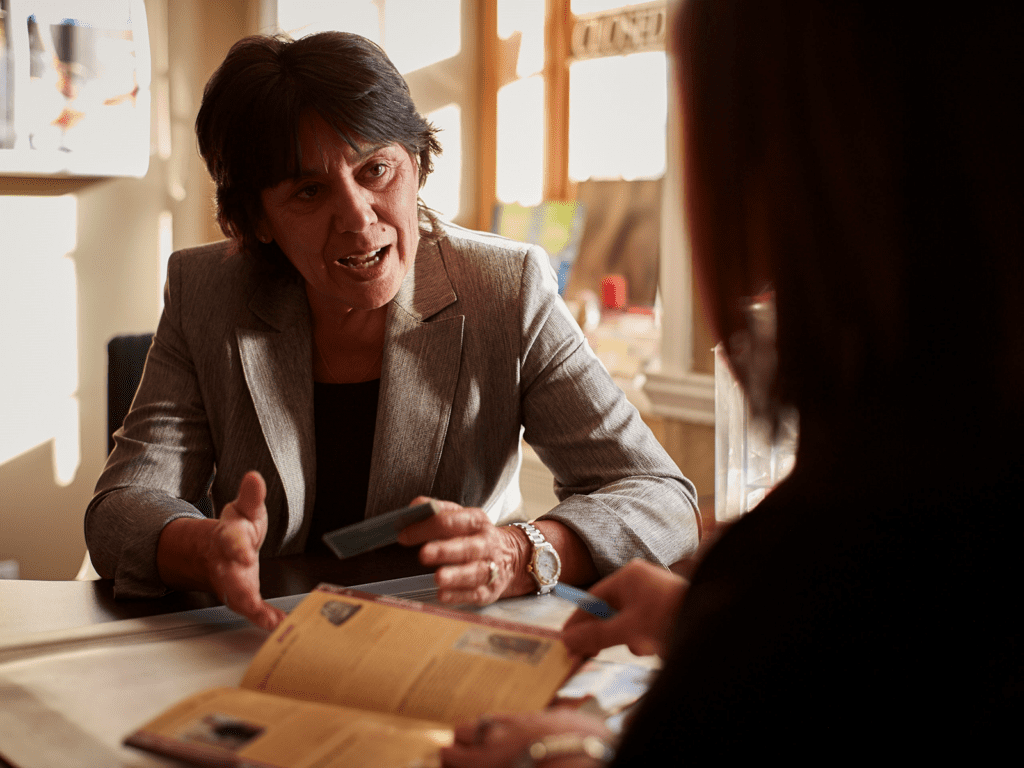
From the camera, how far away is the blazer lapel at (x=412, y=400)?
146 centimetres

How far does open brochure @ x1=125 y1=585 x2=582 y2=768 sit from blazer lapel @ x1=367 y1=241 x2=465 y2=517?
0.53 m

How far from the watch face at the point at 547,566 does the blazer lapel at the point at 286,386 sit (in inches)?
18.6

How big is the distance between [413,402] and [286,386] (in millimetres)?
209

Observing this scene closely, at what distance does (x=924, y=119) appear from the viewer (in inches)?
19.6

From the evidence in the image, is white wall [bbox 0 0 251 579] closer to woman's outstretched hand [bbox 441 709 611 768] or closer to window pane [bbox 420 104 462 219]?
window pane [bbox 420 104 462 219]

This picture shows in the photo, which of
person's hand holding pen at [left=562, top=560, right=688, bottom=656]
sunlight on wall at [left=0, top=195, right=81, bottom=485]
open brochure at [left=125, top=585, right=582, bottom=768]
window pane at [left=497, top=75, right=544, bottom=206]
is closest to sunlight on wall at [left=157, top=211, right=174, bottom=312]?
sunlight on wall at [left=0, top=195, right=81, bottom=485]

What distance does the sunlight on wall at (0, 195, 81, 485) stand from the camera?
9.91ft

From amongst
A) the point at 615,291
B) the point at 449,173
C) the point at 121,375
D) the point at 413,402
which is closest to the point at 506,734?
the point at 413,402

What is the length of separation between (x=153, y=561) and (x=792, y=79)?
95cm

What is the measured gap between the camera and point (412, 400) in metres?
1.48

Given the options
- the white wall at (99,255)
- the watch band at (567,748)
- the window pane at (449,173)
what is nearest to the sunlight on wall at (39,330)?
the white wall at (99,255)

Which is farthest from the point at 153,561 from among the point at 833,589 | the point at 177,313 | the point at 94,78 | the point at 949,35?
the point at 94,78

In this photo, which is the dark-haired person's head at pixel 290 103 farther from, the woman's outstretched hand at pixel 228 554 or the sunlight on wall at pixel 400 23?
the sunlight on wall at pixel 400 23

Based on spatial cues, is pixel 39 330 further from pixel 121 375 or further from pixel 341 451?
pixel 341 451
